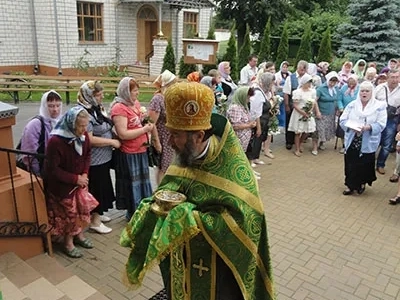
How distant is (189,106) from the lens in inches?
82.4

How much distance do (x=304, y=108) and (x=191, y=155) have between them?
6723mm

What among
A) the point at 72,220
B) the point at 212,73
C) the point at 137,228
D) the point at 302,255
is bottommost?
the point at 302,255

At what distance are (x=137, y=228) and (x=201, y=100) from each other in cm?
86

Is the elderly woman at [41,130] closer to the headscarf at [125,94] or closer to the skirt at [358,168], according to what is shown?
the headscarf at [125,94]

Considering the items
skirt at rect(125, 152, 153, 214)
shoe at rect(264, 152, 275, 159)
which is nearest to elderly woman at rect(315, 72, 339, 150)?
shoe at rect(264, 152, 275, 159)

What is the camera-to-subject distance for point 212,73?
7.85 meters

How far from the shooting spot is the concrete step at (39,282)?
137 inches

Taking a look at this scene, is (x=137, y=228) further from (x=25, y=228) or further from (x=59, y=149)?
(x=25, y=228)

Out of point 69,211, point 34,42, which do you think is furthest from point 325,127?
point 34,42

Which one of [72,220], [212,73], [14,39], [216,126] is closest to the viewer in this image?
[216,126]

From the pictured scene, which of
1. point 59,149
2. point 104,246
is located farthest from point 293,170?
point 59,149

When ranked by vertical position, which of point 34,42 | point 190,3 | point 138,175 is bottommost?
point 138,175

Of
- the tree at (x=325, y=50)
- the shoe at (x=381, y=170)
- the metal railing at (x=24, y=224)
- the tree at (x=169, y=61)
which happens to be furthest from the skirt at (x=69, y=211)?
the tree at (x=325, y=50)

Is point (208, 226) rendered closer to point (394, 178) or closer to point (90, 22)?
point (394, 178)
